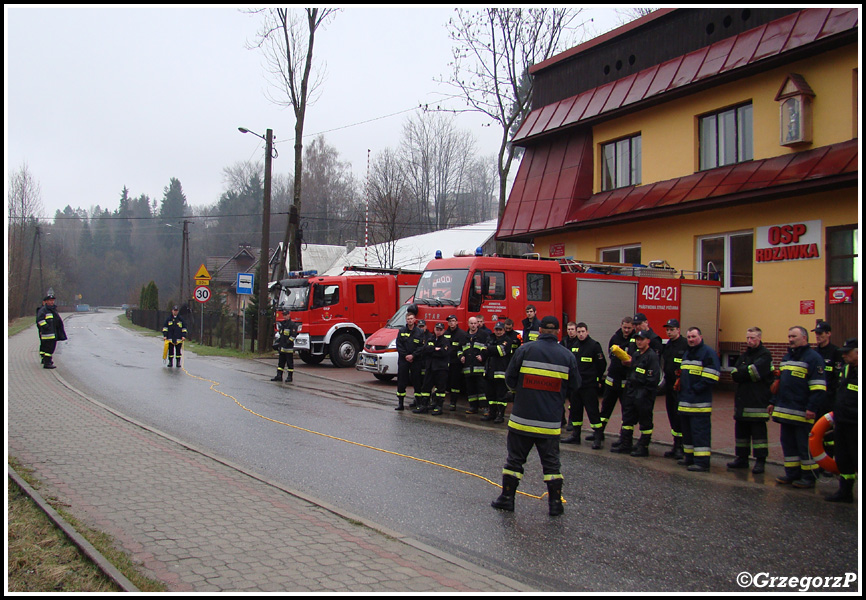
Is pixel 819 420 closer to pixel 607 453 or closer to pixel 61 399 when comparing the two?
pixel 607 453

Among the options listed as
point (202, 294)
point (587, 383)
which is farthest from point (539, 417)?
point (202, 294)

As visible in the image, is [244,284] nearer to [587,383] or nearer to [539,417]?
[587,383]

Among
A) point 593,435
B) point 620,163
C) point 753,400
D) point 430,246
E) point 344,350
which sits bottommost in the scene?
point 593,435

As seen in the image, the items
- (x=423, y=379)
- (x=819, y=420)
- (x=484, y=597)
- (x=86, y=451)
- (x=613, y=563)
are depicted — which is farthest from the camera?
(x=423, y=379)

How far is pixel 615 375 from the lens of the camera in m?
9.75

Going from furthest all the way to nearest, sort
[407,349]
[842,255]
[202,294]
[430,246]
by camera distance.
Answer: [430,246] < [202,294] < [842,255] < [407,349]

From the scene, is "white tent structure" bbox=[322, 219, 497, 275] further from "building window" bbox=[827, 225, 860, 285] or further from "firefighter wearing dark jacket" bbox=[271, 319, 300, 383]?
"building window" bbox=[827, 225, 860, 285]

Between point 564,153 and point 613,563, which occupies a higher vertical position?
point 564,153

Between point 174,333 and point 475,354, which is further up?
point 475,354

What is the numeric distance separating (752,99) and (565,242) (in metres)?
7.00

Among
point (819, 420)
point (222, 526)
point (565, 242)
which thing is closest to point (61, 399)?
point (222, 526)

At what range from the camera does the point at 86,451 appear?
8188 mm

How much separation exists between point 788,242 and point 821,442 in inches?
322

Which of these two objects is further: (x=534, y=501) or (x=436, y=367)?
(x=436, y=367)
